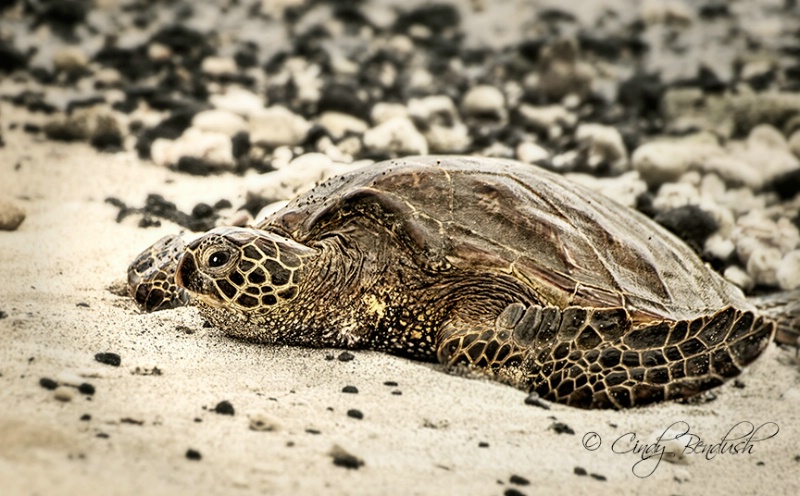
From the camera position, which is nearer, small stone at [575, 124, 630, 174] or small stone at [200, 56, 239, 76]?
small stone at [575, 124, 630, 174]

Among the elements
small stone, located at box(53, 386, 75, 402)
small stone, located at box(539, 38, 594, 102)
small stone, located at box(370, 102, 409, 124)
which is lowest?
small stone, located at box(53, 386, 75, 402)

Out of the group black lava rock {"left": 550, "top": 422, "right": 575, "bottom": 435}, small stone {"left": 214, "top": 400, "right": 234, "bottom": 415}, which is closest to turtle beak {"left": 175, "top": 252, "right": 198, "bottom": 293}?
small stone {"left": 214, "top": 400, "right": 234, "bottom": 415}

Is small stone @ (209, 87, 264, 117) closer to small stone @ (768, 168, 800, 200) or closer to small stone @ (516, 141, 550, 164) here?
small stone @ (516, 141, 550, 164)

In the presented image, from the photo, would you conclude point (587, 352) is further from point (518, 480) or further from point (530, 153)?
point (530, 153)

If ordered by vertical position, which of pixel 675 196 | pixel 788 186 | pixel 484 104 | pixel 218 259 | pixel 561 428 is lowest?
pixel 561 428

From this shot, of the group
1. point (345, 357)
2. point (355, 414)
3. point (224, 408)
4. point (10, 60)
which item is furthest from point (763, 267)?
point (10, 60)
